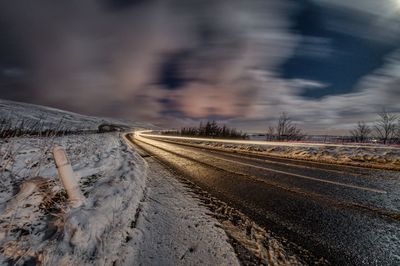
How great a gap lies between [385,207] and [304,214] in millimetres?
1787

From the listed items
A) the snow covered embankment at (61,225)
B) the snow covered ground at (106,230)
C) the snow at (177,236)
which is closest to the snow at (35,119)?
the snow covered embankment at (61,225)

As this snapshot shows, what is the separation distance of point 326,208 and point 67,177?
4575 millimetres

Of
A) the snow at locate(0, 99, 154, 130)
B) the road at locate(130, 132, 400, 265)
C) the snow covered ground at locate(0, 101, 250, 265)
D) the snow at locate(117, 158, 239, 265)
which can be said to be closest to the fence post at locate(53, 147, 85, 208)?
the snow covered ground at locate(0, 101, 250, 265)

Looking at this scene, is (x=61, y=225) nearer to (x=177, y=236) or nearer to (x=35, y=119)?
(x=177, y=236)

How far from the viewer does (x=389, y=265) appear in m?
2.31

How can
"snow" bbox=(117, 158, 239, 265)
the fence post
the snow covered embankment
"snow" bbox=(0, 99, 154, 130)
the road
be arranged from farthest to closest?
"snow" bbox=(0, 99, 154, 130), the fence post, the road, "snow" bbox=(117, 158, 239, 265), the snow covered embankment

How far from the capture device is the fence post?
304 centimetres

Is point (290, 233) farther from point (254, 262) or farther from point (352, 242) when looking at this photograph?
point (254, 262)

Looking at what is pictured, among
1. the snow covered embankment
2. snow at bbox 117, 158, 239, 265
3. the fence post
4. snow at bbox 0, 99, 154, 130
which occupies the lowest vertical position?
snow at bbox 117, 158, 239, 265

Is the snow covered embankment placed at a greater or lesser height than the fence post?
lesser

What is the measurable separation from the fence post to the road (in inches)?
109

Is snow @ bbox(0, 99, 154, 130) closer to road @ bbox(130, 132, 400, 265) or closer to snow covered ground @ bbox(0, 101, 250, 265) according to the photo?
snow covered ground @ bbox(0, 101, 250, 265)

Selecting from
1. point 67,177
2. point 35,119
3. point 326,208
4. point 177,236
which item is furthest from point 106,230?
point 35,119

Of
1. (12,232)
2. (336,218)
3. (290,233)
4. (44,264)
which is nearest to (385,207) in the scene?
(336,218)
